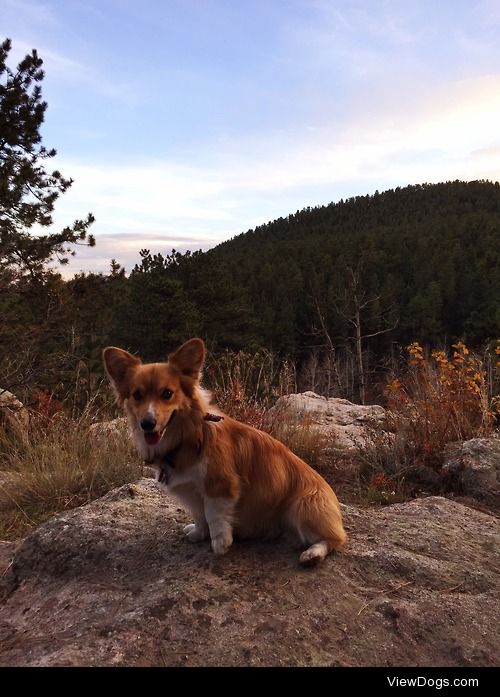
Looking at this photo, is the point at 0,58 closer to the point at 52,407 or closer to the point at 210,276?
the point at 52,407

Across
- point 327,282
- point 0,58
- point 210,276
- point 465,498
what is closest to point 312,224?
point 327,282

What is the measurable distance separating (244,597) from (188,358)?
4.40 feet

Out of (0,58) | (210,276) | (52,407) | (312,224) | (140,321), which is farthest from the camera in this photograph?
(312,224)

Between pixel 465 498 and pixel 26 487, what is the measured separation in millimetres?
4199

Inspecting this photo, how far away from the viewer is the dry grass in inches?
184

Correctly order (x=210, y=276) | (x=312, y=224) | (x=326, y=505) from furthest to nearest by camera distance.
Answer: (x=312, y=224)
(x=210, y=276)
(x=326, y=505)

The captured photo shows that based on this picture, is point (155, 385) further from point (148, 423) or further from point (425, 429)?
point (425, 429)

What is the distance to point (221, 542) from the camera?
2920 millimetres

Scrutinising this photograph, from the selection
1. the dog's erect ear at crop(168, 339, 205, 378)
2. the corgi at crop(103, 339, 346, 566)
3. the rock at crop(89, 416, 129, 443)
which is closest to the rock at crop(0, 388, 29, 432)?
the rock at crop(89, 416, 129, 443)

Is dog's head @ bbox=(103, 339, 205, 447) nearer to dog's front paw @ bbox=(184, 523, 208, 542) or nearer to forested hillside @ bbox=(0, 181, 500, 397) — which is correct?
dog's front paw @ bbox=(184, 523, 208, 542)

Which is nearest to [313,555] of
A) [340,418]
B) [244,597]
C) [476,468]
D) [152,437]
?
[244,597]

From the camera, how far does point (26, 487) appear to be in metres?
4.87

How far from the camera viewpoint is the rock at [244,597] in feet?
7.43

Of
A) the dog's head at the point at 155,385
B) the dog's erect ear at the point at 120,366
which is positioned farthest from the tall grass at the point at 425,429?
the dog's erect ear at the point at 120,366
